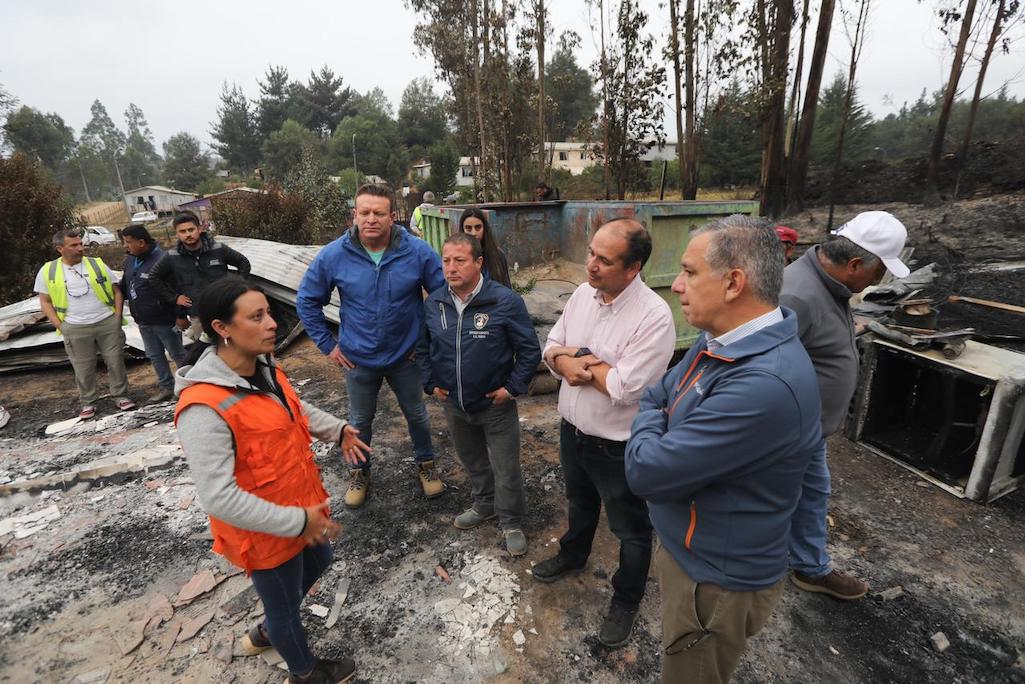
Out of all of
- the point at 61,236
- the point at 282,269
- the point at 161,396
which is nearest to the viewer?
the point at 61,236

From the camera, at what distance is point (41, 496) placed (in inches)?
133

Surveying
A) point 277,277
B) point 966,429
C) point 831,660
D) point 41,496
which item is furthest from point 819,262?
point 277,277

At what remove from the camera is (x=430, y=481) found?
3.31 m

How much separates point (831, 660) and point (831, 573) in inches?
17.4

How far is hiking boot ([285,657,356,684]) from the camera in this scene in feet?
6.38

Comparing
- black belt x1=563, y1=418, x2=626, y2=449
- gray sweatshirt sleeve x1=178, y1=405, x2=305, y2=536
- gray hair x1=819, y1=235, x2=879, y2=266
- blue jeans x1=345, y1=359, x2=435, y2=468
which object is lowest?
blue jeans x1=345, y1=359, x2=435, y2=468

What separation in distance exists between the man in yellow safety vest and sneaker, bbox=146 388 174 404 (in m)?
0.17

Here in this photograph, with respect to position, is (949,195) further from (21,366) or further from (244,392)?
(21,366)

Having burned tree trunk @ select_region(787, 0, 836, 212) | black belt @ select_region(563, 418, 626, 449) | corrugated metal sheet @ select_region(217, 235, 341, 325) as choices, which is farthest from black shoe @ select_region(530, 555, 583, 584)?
burned tree trunk @ select_region(787, 0, 836, 212)

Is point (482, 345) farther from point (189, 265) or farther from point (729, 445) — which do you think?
point (189, 265)

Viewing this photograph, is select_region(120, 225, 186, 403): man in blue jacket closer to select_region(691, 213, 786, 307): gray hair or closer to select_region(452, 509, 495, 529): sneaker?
select_region(452, 509, 495, 529): sneaker

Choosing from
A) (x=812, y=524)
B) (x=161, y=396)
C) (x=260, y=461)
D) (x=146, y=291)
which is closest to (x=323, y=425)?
(x=260, y=461)

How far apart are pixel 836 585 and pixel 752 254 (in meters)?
2.15

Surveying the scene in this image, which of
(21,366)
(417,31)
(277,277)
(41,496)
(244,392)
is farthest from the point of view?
(417,31)
